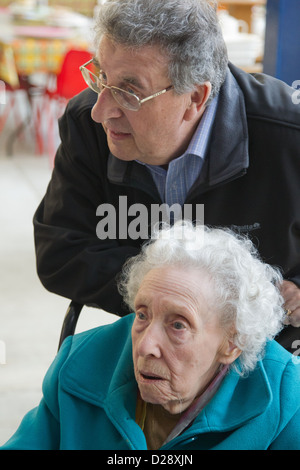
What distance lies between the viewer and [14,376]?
3283 mm

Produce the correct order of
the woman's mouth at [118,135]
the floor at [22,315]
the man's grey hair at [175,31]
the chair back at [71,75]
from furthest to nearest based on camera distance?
the chair back at [71,75] < the floor at [22,315] < the woman's mouth at [118,135] < the man's grey hair at [175,31]

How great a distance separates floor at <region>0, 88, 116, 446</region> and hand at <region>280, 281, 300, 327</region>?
1.48 meters

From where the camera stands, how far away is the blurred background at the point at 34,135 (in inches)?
135

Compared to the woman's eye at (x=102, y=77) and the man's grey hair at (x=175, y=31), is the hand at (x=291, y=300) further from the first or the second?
the woman's eye at (x=102, y=77)

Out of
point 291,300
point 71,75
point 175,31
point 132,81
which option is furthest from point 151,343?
point 71,75

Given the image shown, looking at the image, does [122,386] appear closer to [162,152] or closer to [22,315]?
[162,152]

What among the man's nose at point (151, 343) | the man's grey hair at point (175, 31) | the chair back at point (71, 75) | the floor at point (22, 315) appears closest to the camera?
the man's nose at point (151, 343)

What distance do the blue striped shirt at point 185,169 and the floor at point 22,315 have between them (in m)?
1.42

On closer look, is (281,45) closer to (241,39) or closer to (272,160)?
(241,39)

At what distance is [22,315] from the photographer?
3877 mm

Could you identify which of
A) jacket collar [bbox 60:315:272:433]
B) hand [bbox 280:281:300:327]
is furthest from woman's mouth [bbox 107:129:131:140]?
hand [bbox 280:281:300:327]

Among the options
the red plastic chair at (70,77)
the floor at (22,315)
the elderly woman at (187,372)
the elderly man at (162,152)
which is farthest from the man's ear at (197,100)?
the red plastic chair at (70,77)

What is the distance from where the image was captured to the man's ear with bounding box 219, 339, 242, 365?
162cm

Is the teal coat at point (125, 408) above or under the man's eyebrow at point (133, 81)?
under
